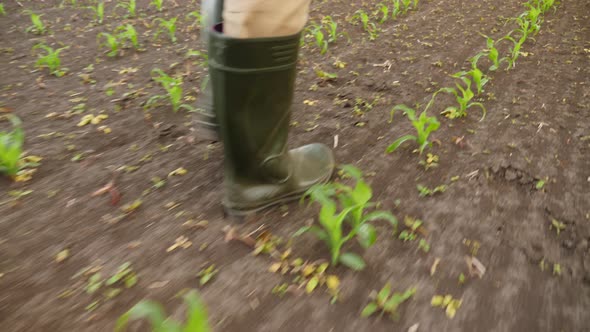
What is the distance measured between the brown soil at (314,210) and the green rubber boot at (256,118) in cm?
9

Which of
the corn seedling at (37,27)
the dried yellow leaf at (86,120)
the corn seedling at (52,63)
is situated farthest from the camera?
the corn seedling at (37,27)

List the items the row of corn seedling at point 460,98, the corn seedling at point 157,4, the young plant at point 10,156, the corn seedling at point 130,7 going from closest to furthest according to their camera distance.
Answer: the young plant at point 10,156, the row of corn seedling at point 460,98, the corn seedling at point 130,7, the corn seedling at point 157,4

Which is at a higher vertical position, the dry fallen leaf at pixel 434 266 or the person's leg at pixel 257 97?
the person's leg at pixel 257 97

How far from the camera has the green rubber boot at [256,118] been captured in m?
1.02

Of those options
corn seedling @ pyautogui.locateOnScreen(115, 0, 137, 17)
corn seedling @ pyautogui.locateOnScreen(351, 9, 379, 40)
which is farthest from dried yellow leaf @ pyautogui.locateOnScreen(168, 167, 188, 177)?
corn seedling @ pyautogui.locateOnScreen(115, 0, 137, 17)

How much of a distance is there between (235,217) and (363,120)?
884 mm

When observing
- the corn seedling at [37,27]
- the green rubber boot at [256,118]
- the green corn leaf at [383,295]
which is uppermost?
the green rubber boot at [256,118]

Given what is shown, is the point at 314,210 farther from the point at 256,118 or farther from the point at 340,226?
the point at 256,118

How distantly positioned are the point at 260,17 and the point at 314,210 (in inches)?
24.7

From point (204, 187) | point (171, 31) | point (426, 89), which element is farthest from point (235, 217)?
point (171, 31)

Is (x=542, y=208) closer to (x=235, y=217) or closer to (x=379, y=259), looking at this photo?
(x=379, y=259)

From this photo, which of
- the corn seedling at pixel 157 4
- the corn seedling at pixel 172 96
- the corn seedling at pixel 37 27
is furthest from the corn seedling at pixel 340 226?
the corn seedling at pixel 157 4

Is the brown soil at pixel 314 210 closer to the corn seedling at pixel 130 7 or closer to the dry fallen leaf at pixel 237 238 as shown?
the dry fallen leaf at pixel 237 238

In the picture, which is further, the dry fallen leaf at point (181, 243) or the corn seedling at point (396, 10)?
the corn seedling at point (396, 10)
